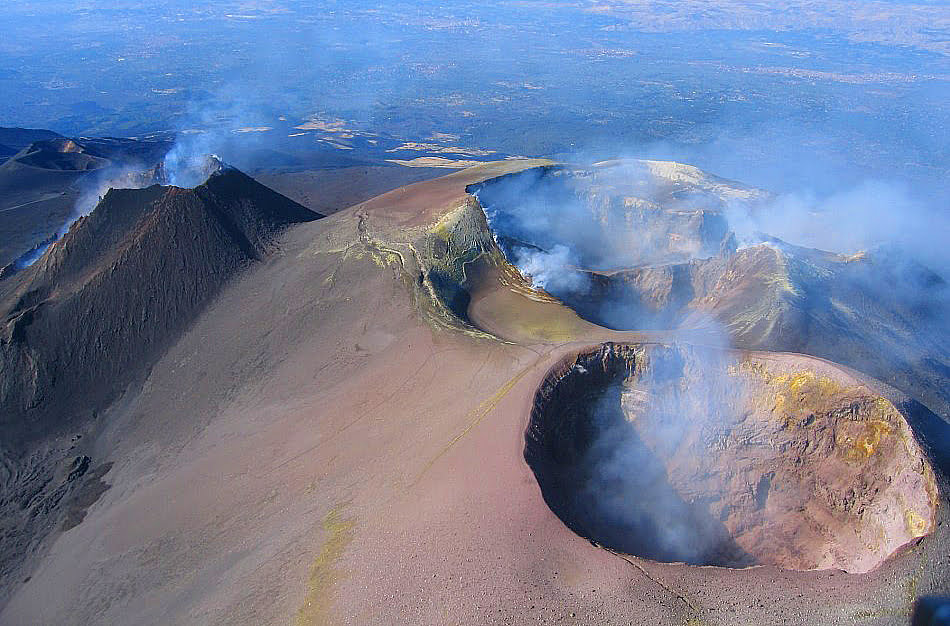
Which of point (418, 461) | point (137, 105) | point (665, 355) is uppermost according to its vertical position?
point (665, 355)

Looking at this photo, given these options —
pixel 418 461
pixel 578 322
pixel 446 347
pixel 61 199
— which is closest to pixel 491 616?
pixel 418 461

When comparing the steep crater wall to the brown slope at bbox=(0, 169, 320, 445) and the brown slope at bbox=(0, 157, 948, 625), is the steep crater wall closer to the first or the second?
the brown slope at bbox=(0, 157, 948, 625)

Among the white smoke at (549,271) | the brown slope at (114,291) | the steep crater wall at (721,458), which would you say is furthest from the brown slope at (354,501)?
the white smoke at (549,271)

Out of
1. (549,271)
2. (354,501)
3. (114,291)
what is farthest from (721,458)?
(114,291)

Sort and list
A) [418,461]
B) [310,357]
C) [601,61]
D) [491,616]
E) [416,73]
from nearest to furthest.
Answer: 1. [491,616]
2. [418,461]
3. [310,357]
4. [416,73]
5. [601,61]

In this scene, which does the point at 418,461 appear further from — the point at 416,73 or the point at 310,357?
the point at 416,73

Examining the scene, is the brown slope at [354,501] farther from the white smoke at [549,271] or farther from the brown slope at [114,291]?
the white smoke at [549,271]
